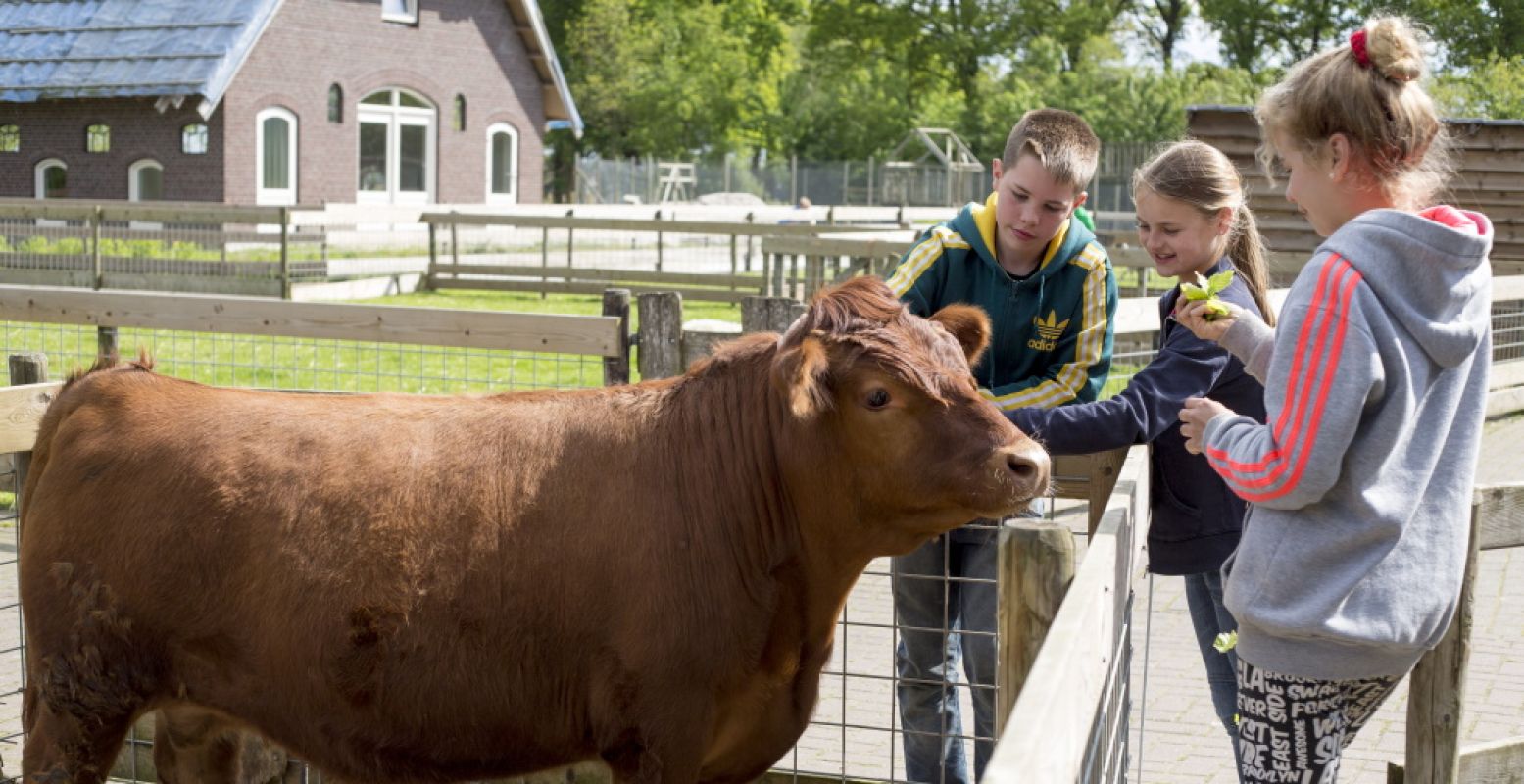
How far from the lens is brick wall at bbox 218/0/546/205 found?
33562 mm

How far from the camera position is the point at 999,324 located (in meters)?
4.34

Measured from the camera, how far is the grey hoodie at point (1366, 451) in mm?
2586

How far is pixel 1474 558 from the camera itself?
142 inches

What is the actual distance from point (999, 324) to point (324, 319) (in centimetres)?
453

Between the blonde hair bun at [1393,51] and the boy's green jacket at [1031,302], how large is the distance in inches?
63.0

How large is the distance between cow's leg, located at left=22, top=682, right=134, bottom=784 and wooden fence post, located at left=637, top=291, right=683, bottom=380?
10.5 feet

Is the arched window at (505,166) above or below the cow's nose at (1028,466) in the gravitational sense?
above

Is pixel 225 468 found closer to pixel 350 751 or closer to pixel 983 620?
pixel 350 751

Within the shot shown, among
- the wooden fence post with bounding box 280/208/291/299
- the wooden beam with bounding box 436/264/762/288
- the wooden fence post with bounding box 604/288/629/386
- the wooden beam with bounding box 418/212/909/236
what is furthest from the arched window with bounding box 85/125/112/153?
the wooden fence post with bounding box 604/288/629/386

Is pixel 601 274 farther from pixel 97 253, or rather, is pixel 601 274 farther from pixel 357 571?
pixel 357 571

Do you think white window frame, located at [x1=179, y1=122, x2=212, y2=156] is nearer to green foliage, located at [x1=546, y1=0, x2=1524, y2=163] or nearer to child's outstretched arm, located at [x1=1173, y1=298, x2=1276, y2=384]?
green foliage, located at [x1=546, y1=0, x2=1524, y2=163]

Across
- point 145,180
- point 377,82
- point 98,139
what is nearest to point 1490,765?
point 145,180

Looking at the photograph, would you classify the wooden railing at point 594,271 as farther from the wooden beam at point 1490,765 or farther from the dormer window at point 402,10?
the wooden beam at point 1490,765

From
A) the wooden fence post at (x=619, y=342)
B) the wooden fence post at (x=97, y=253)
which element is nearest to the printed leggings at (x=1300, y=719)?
the wooden fence post at (x=619, y=342)
